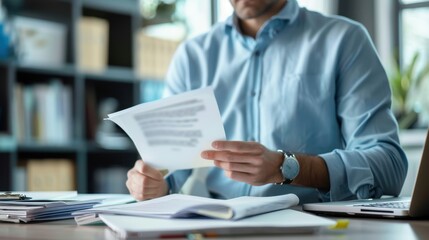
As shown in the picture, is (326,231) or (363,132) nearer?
(326,231)

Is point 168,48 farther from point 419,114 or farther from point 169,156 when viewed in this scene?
point 169,156

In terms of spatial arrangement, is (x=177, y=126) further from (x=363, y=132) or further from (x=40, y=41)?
(x=40, y=41)

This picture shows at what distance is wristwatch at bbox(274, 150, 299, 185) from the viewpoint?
1526 millimetres

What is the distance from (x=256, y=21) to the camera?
80.6 inches

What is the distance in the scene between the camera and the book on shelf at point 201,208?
1.08m

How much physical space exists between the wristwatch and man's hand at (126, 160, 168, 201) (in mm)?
343

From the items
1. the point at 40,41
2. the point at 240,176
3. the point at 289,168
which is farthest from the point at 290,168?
the point at 40,41

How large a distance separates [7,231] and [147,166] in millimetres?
520

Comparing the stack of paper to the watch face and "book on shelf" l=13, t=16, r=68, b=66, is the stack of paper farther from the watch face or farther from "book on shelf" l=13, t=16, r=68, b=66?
"book on shelf" l=13, t=16, r=68, b=66

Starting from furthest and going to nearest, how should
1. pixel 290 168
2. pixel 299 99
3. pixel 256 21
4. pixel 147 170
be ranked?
pixel 256 21 → pixel 299 99 → pixel 147 170 → pixel 290 168

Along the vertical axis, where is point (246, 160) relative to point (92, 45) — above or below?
below

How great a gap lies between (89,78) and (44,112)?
477mm

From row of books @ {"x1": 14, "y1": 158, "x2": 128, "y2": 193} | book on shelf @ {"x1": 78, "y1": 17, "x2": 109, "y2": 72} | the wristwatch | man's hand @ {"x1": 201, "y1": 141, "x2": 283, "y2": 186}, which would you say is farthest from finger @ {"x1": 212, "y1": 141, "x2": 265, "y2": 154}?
book on shelf @ {"x1": 78, "y1": 17, "x2": 109, "y2": 72}

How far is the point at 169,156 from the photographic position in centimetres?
159
